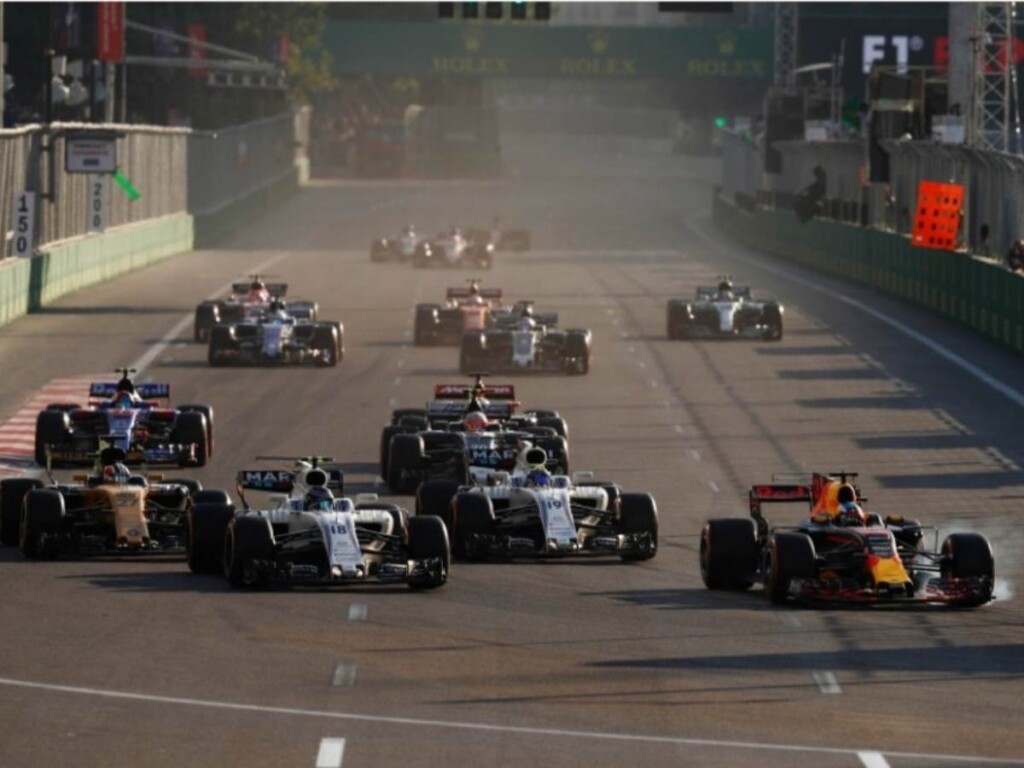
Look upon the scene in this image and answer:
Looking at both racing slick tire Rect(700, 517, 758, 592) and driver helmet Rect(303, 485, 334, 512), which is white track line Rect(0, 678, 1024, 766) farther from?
racing slick tire Rect(700, 517, 758, 592)

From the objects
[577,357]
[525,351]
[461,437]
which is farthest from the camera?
[577,357]

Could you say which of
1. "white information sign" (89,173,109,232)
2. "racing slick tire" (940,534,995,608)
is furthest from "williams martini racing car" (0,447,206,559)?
"white information sign" (89,173,109,232)

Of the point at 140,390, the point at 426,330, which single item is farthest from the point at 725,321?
the point at 140,390

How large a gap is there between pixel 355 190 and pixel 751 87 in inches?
1742

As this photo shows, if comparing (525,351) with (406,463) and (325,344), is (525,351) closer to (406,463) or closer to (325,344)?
(325,344)

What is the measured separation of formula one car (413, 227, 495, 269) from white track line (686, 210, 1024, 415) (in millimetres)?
8220

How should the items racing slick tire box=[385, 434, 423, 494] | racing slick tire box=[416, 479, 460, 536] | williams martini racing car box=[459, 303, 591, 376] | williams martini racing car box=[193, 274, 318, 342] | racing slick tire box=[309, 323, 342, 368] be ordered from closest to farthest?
1. racing slick tire box=[416, 479, 460, 536]
2. racing slick tire box=[385, 434, 423, 494]
3. williams martini racing car box=[459, 303, 591, 376]
4. racing slick tire box=[309, 323, 342, 368]
5. williams martini racing car box=[193, 274, 318, 342]

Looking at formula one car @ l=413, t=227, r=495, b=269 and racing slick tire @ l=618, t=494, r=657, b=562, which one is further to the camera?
formula one car @ l=413, t=227, r=495, b=269

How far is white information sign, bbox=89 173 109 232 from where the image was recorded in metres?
65.4

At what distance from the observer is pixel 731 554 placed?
2358 centimetres

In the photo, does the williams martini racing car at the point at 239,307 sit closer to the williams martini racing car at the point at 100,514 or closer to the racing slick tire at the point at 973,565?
the williams martini racing car at the point at 100,514

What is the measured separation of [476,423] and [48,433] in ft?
18.2

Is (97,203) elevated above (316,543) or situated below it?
above

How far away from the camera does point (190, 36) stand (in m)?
118
